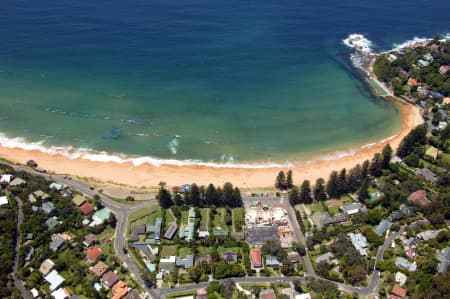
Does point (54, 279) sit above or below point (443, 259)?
above

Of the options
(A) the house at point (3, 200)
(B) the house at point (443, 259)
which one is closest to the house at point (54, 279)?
(A) the house at point (3, 200)

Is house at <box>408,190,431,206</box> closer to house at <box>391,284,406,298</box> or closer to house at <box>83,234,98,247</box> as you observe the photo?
house at <box>391,284,406,298</box>

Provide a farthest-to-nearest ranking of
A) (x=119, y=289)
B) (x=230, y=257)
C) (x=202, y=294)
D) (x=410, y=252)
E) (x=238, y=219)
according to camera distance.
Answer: (x=238, y=219) < (x=410, y=252) < (x=230, y=257) < (x=119, y=289) < (x=202, y=294)

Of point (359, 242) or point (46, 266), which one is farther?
point (359, 242)

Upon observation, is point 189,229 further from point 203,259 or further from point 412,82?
point 412,82

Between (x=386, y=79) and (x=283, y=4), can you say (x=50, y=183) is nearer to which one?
(x=386, y=79)

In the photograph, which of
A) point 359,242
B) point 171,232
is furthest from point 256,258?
point 359,242

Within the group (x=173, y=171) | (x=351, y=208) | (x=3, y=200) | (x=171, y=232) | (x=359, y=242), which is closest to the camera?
(x=359, y=242)

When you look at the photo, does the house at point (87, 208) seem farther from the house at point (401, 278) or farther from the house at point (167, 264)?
the house at point (401, 278)

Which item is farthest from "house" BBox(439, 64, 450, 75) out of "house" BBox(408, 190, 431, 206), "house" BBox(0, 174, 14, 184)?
"house" BBox(0, 174, 14, 184)
